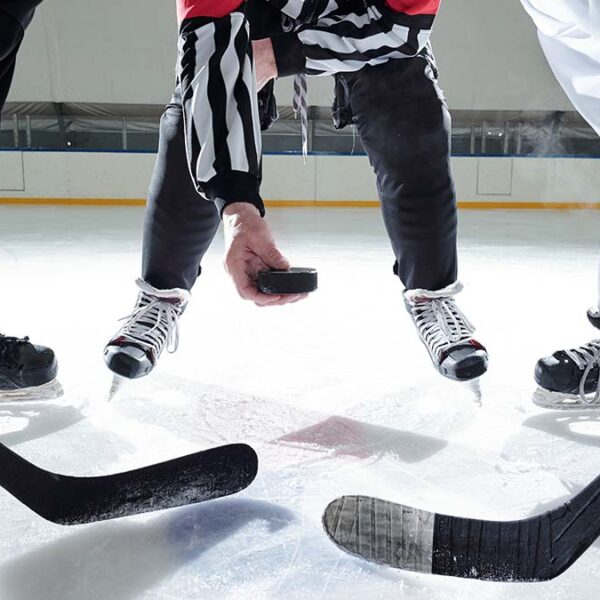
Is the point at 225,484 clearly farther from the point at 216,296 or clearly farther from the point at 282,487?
the point at 216,296

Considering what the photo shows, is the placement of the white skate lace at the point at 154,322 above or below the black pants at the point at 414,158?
below

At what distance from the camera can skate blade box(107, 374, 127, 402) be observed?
1.12 meters

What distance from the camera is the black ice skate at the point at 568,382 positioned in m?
1.11

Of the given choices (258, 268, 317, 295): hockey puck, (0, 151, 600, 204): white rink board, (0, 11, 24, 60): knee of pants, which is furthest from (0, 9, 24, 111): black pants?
(0, 151, 600, 204): white rink board

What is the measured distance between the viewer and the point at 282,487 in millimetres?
808

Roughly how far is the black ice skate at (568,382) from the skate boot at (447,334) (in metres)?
0.10

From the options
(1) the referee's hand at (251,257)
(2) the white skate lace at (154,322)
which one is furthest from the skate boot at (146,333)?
(1) the referee's hand at (251,257)

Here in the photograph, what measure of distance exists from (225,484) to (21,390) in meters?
0.49

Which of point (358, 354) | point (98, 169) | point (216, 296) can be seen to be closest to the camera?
point (358, 354)

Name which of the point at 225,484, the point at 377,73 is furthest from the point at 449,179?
the point at 225,484

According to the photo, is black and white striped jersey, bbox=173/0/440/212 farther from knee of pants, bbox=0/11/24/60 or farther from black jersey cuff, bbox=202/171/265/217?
knee of pants, bbox=0/11/24/60

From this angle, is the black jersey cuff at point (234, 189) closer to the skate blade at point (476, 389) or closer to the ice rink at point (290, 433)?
the ice rink at point (290, 433)

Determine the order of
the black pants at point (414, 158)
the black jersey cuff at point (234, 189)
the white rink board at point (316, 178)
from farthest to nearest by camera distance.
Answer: the white rink board at point (316, 178) → the black pants at point (414, 158) → the black jersey cuff at point (234, 189)

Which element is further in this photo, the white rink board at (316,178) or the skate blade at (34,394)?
the white rink board at (316,178)
